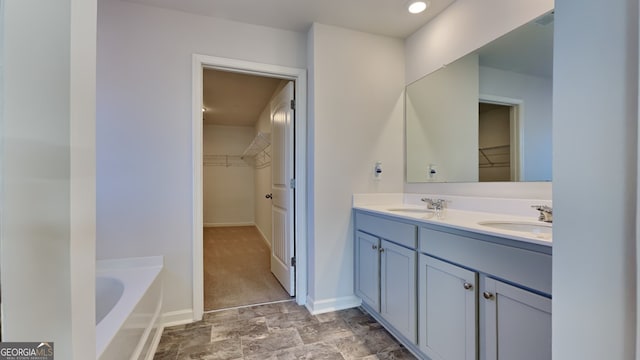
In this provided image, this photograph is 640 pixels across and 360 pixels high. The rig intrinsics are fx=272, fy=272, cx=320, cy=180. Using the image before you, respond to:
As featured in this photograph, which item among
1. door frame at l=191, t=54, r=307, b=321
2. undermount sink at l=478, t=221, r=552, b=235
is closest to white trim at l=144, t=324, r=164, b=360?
door frame at l=191, t=54, r=307, b=321

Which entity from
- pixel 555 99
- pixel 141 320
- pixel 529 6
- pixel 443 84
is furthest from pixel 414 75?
A: pixel 141 320

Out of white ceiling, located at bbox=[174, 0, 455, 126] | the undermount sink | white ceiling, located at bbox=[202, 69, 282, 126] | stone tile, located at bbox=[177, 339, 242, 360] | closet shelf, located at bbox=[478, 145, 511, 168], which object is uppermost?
white ceiling, located at bbox=[202, 69, 282, 126]

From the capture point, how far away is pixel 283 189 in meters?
2.76

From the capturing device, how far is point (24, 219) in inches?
23.0

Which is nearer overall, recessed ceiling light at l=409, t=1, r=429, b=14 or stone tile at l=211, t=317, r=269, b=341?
stone tile at l=211, t=317, r=269, b=341

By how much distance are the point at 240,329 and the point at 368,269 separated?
1.05m

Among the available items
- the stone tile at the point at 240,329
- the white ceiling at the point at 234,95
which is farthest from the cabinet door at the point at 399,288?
the white ceiling at the point at 234,95

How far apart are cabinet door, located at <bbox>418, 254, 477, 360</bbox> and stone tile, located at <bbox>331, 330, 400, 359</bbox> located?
0.30 meters

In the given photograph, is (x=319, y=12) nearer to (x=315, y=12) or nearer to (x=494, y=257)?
(x=315, y=12)

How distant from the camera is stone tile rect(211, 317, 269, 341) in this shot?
75.5 inches

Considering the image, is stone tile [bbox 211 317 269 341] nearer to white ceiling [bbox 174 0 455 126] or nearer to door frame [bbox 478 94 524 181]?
door frame [bbox 478 94 524 181]

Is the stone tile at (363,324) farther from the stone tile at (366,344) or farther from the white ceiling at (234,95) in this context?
the white ceiling at (234,95)

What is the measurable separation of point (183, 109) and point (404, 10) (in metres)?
1.89

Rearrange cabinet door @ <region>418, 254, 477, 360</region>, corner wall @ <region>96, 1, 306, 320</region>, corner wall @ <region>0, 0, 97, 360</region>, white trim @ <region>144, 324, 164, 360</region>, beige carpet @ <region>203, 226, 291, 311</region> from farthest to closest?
beige carpet @ <region>203, 226, 291, 311</region> → corner wall @ <region>96, 1, 306, 320</region> → white trim @ <region>144, 324, 164, 360</region> → cabinet door @ <region>418, 254, 477, 360</region> → corner wall @ <region>0, 0, 97, 360</region>
